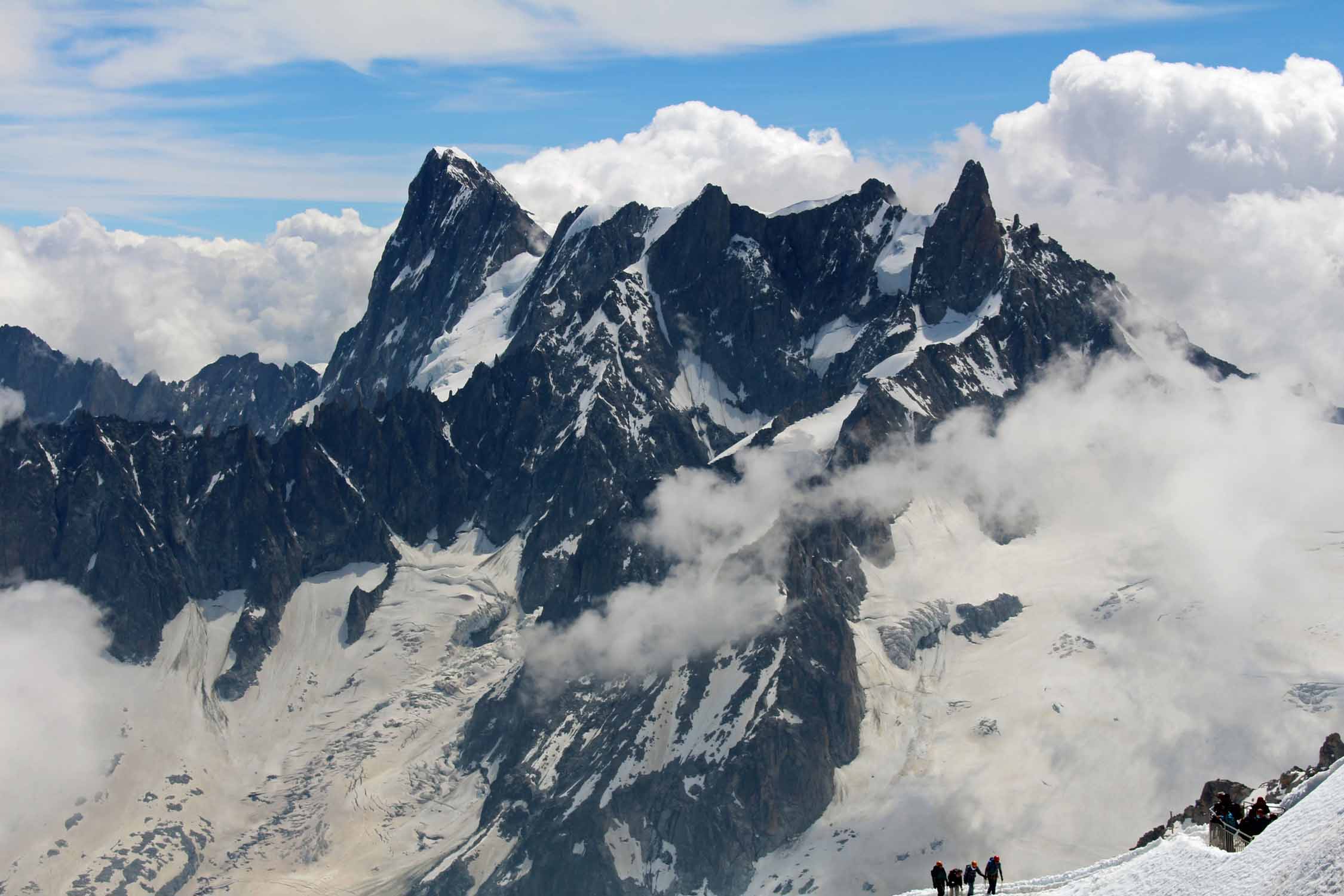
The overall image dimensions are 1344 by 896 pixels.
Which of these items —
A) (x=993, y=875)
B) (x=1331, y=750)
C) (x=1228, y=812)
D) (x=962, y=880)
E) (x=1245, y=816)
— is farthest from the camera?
(x=1331, y=750)

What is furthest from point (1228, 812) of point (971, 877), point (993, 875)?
point (993, 875)

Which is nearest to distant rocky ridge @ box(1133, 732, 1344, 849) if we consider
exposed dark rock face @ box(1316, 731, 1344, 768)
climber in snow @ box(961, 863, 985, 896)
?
exposed dark rock face @ box(1316, 731, 1344, 768)

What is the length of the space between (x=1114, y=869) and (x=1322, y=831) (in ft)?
86.4

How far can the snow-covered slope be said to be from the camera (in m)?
71.6

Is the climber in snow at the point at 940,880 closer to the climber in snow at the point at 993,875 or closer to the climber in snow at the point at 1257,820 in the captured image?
the climber in snow at the point at 993,875

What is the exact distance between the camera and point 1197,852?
87.9 meters

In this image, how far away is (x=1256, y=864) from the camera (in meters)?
78.9

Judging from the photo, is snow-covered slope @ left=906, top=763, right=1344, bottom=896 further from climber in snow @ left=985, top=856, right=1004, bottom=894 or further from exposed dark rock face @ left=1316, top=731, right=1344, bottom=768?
exposed dark rock face @ left=1316, top=731, right=1344, bottom=768

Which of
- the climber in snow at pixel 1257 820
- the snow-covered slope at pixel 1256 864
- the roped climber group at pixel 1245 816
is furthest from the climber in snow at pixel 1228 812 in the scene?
the snow-covered slope at pixel 1256 864

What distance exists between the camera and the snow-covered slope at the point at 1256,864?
235ft

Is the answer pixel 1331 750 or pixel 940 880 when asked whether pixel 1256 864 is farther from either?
pixel 1331 750

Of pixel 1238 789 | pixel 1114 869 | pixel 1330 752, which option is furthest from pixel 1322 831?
pixel 1330 752

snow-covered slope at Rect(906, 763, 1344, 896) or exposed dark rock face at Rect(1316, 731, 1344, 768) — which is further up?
snow-covered slope at Rect(906, 763, 1344, 896)

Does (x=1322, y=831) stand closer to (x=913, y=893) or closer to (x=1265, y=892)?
(x=1265, y=892)
